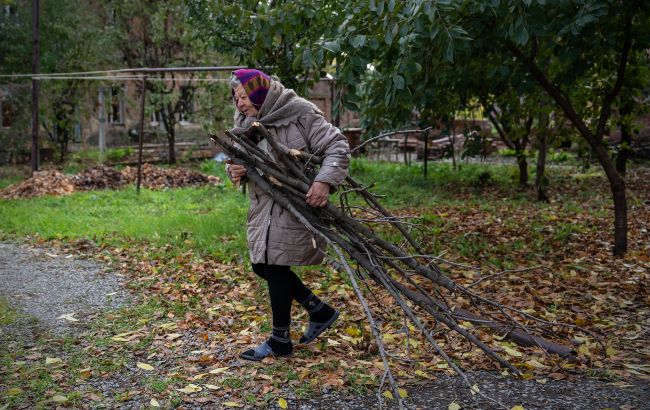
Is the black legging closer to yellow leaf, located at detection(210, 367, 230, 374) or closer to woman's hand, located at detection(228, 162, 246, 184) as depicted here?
yellow leaf, located at detection(210, 367, 230, 374)

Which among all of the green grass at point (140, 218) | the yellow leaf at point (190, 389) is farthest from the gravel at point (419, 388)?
the green grass at point (140, 218)

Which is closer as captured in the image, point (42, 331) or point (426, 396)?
point (426, 396)

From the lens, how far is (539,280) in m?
6.43

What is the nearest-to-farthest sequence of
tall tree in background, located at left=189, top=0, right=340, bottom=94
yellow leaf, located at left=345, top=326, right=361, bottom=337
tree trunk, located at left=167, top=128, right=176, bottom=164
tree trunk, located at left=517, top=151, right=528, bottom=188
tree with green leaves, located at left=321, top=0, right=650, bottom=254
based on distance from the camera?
yellow leaf, located at left=345, top=326, right=361, bottom=337 → tree with green leaves, located at left=321, top=0, right=650, bottom=254 → tall tree in background, located at left=189, top=0, right=340, bottom=94 → tree trunk, located at left=517, top=151, right=528, bottom=188 → tree trunk, located at left=167, top=128, right=176, bottom=164

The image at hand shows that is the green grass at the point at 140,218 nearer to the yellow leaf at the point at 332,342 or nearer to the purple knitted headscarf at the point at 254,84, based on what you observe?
the yellow leaf at the point at 332,342

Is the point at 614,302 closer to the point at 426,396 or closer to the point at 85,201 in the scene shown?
the point at 426,396

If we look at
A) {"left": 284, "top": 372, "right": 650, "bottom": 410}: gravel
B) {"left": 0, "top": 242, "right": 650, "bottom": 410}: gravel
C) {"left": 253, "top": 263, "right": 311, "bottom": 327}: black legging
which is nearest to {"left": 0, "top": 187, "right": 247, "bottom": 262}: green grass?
{"left": 0, "top": 242, "right": 650, "bottom": 410}: gravel

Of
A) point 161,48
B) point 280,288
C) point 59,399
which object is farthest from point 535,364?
point 161,48

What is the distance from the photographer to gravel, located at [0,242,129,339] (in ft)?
17.6

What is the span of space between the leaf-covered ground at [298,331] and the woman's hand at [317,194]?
848 millimetres

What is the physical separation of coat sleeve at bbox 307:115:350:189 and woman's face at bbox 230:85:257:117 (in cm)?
36

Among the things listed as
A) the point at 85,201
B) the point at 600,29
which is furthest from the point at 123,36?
the point at 600,29

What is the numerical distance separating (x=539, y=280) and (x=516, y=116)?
6.61m

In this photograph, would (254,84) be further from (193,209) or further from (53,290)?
(193,209)
